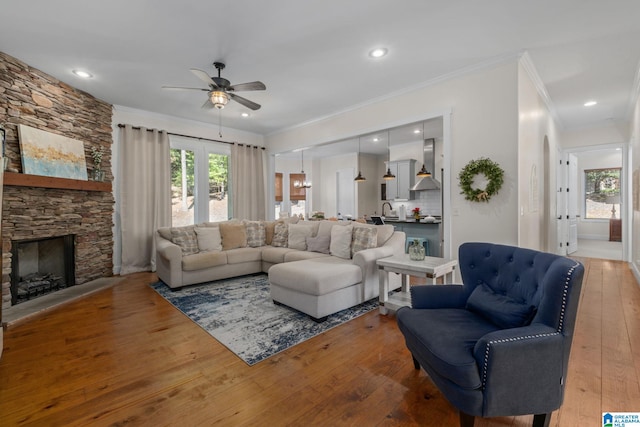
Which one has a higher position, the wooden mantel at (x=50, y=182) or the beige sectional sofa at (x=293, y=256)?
the wooden mantel at (x=50, y=182)

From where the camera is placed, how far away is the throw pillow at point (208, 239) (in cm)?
469

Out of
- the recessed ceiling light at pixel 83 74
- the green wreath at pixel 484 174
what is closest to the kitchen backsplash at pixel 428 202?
the green wreath at pixel 484 174

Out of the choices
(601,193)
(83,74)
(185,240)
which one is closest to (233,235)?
(185,240)

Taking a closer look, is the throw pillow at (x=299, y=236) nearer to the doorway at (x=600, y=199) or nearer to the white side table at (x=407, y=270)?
the white side table at (x=407, y=270)

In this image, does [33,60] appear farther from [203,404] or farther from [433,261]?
[433,261]

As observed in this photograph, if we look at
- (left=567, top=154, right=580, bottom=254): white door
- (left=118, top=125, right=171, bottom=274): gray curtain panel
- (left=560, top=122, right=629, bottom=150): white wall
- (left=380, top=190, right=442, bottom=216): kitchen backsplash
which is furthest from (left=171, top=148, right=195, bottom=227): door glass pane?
(left=567, top=154, right=580, bottom=254): white door

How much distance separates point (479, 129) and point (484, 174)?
0.57 m

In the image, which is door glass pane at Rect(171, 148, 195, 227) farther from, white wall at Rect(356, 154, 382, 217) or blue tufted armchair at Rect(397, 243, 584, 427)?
blue tufted armchair at Rect(397, 243, 584, 427)

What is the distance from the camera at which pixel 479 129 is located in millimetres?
3689

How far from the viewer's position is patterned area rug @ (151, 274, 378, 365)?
254cm

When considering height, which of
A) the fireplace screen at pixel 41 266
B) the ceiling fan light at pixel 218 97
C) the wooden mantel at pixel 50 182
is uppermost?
the ceiling fan light at pixel 218 97

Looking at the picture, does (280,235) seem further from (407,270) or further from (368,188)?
(368,188)

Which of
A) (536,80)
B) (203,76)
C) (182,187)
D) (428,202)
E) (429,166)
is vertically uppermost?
(536,80)

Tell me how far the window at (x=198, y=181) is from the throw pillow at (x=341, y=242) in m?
3.31
